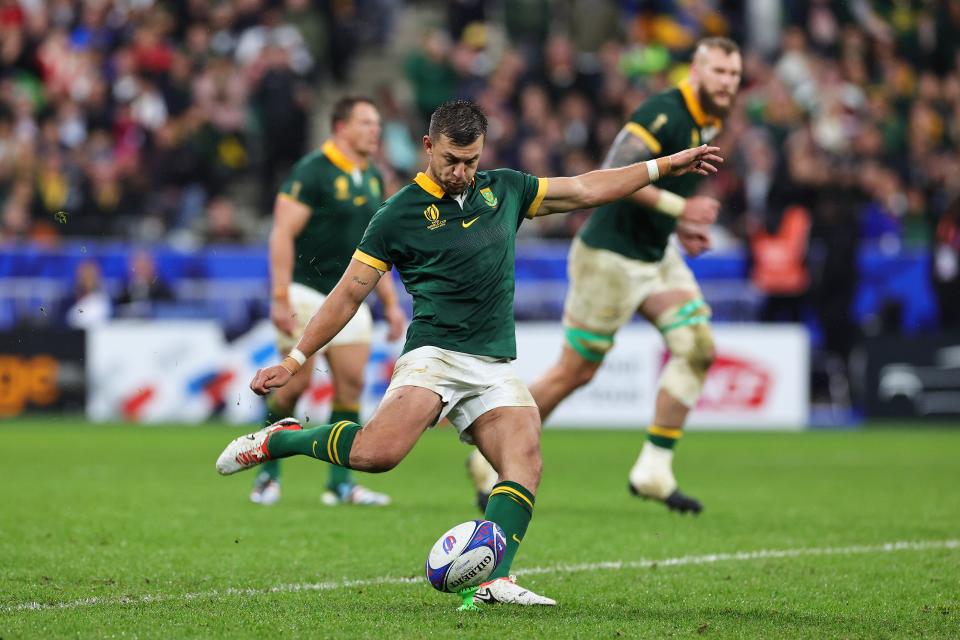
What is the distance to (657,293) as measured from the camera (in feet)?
34.5

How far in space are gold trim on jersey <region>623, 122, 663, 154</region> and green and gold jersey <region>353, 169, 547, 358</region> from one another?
119 inches

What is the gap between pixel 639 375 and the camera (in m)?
18.8

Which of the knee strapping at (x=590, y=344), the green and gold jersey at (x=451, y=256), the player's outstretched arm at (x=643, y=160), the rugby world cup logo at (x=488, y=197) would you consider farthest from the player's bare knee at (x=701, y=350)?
the rugby world cup logo at (x=488, y=197)

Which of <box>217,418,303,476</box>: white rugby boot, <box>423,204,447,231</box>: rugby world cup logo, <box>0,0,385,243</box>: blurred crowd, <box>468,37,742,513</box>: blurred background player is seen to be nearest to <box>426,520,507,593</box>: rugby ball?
<box>217,418,303,476</box>: white rugby boot

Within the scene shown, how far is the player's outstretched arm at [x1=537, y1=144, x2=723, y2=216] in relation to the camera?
23.4 ft

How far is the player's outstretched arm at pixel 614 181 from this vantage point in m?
7.14

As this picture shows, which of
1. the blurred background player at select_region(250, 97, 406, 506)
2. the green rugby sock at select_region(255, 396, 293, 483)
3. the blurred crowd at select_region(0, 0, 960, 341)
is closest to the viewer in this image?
the blurred background player at select_region(250, 97, 406, 506)

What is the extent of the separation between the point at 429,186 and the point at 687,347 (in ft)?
13.2

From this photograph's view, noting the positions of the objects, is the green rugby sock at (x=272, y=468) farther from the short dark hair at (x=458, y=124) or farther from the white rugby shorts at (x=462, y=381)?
the short dark hair at (x=458, y=124)

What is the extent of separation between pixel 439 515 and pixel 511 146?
40.9 feet

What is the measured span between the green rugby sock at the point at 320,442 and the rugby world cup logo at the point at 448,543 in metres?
0.70

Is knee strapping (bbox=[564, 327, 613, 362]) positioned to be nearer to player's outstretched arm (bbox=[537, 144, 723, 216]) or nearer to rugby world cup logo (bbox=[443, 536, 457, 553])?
player's outstretched arm (bbox=[537, 144, 723, 216])

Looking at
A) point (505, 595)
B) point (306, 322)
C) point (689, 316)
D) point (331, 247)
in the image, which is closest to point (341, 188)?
point (331, 247)

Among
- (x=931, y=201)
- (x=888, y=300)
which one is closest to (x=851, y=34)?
(x=931, y=201)
